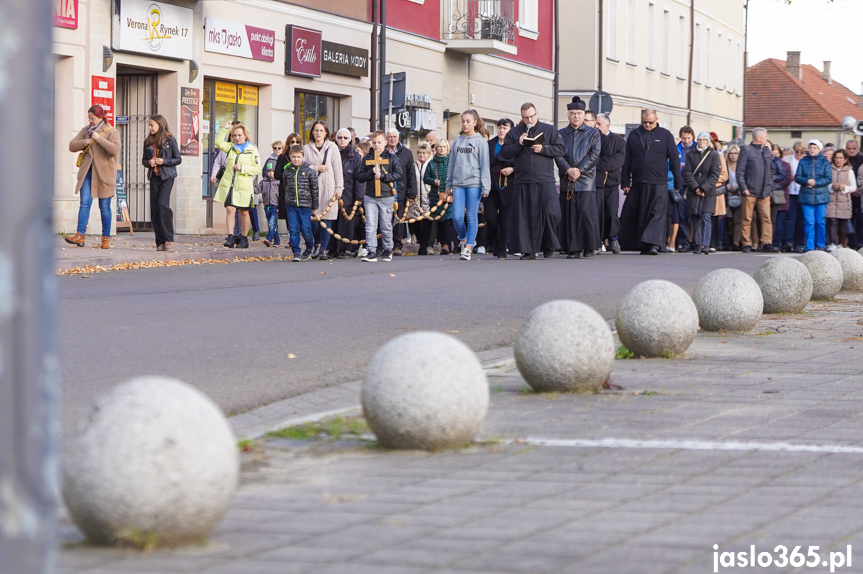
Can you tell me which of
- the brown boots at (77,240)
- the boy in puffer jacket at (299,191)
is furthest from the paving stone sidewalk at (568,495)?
the brown boots at (77,240)

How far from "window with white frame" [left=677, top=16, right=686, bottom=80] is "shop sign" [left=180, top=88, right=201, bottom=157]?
31.9 meters

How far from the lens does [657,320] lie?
930 centimetres

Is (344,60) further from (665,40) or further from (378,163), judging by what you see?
(665,40)

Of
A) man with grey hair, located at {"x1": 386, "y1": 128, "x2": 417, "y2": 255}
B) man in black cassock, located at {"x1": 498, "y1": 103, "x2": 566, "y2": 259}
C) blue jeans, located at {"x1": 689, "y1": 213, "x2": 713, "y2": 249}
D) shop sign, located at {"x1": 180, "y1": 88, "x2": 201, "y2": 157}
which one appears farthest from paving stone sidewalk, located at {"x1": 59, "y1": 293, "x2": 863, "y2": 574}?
shop sign, located at {"x1": 180, "y1": 88, "x2": 201, "y2": 157}

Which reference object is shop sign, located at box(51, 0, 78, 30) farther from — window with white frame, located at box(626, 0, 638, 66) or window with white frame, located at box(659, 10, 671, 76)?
window with white frame, located at box(659, 10, 671, 76)

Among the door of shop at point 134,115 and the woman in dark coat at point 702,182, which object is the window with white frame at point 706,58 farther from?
the door of shop at point 134,115

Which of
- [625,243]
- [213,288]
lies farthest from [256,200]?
[213,288]

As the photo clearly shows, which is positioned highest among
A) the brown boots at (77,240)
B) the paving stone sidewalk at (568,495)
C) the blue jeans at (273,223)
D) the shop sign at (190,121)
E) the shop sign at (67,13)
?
the shop sign at (67,13)

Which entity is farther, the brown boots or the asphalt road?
the brown boots

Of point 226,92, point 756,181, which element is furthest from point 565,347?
point 226,92

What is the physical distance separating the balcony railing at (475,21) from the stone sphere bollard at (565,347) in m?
29.1

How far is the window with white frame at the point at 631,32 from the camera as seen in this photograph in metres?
49.3

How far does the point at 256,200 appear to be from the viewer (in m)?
28.0

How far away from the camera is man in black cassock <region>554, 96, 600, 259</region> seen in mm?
21531
